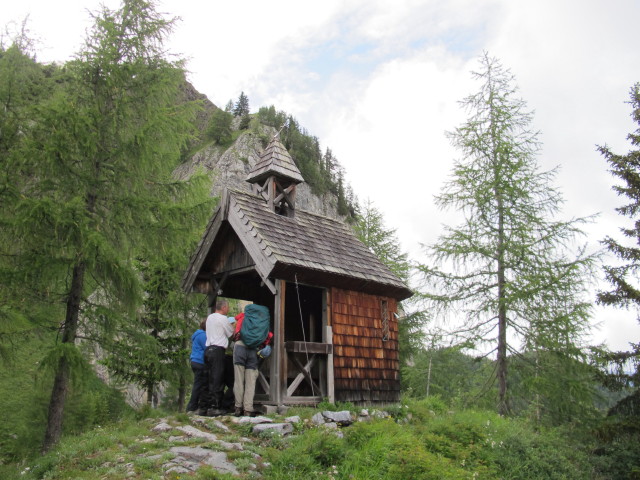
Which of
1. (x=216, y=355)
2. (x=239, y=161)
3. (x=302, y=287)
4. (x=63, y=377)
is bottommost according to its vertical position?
(x=63, y=377)

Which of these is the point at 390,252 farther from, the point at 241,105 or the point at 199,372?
the point at 241,105

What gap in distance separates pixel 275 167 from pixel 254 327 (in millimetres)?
4407

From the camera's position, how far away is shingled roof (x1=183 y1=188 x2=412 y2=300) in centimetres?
969

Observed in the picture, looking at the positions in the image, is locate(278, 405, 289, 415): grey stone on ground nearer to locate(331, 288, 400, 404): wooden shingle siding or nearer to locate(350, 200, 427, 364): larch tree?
locate(331, 288, 400, 404): wooden shingle siding

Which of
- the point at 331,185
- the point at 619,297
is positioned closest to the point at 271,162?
the point at 619,297

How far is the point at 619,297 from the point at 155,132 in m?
11.7

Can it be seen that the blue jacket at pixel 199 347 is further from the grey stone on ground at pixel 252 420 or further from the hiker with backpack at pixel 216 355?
the grey stone on ground at pixel 252 420

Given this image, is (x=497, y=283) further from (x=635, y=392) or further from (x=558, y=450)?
(x=558, y=450)

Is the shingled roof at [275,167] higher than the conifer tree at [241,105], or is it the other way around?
the conifer tree at [241,105]

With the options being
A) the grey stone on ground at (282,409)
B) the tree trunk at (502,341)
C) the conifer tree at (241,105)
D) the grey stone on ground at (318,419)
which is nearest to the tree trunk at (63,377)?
the grey stone on ground at (282,409)

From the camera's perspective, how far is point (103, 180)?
924 cm

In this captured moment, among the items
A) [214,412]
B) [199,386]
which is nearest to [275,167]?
[199,386]

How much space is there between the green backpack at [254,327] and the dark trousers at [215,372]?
0.56 metres

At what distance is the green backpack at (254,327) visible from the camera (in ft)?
29.1
